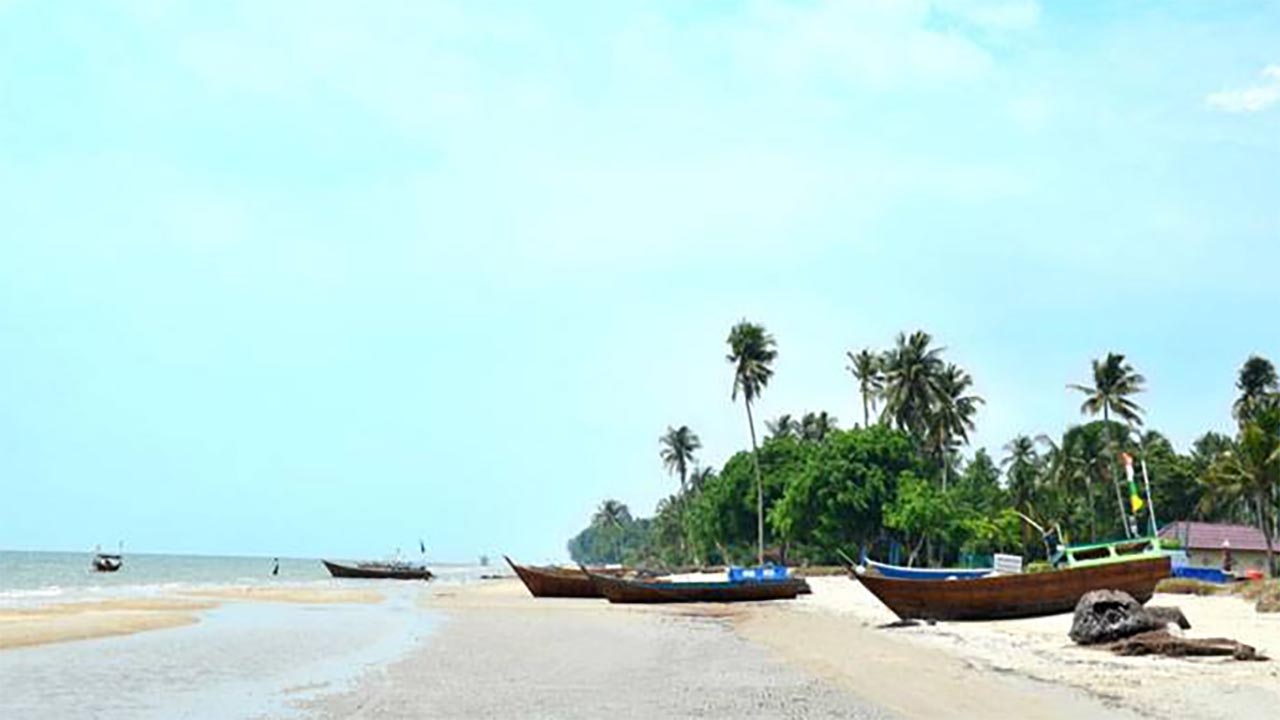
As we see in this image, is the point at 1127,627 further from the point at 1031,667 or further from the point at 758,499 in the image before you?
the point at 758,499

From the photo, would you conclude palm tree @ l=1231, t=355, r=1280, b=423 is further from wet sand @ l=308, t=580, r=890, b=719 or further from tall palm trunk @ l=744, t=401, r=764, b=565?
wet sand @ l=308, t=580, r=890, b=719

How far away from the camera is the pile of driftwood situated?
16812mm

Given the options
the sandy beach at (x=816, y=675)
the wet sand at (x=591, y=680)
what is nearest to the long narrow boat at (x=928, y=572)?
the sandy beach at (x=816, y=675)

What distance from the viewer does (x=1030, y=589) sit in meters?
25.9

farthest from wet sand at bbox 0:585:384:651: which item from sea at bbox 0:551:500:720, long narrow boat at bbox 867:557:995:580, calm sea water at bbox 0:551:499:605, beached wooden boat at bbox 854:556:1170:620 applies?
long narrow boat at bbox 867:557:995:580

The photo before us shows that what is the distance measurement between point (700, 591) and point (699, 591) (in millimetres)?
51

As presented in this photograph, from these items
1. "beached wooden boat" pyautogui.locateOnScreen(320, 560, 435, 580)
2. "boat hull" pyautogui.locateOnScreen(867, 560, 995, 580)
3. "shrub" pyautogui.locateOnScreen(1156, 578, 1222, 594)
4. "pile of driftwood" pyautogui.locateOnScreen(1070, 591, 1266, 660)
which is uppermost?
"beached wooden boat" pyautogui.locateOnScreen(320, 560, 435, 580)

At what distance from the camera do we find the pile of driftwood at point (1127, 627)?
1681 centimetres

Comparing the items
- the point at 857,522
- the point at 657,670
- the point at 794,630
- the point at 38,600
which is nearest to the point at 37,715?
the point at 657,670

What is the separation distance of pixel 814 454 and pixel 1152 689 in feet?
177

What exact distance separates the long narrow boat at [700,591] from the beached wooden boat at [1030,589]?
16131 mm

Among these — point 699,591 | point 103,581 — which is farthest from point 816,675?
point 103,581

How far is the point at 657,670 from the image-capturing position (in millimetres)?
18281

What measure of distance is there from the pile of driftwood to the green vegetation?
3502 centimetres
